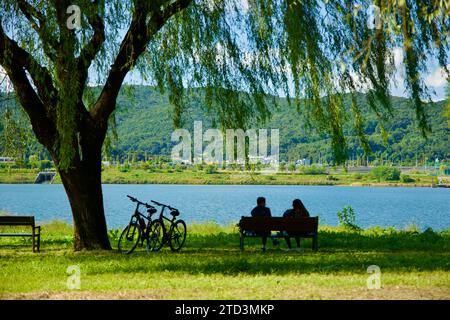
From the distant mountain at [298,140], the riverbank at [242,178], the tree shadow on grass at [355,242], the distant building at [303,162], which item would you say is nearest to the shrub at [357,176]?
the riverbank at [242,178]

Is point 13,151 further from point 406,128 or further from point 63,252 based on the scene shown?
point 406,128

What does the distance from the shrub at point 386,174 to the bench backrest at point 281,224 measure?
140805mm

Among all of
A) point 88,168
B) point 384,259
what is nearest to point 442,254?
point 384,259

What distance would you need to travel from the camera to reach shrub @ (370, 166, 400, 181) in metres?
152

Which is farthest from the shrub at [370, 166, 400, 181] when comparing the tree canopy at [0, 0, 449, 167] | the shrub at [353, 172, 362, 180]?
the tree canopy at [0, 0, 449, 167]

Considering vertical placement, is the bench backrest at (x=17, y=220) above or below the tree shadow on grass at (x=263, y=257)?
above

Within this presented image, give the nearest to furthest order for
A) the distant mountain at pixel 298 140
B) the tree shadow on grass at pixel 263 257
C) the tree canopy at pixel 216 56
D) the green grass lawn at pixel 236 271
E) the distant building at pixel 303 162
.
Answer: the green grass lawn at pixel 236 271 < the tree shadow on grass at pixel 263 257 < the tree canopy at pixel 216 56 < the distant mountain at pixel 298 140 < the distant building at pixel 303 162

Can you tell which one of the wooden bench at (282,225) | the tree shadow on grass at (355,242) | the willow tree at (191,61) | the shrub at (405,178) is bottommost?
the shrub at (405,178)

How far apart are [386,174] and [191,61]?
462 ft

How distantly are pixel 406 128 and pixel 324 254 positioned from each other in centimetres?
13315

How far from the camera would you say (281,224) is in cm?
1470

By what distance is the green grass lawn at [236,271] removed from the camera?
29.1 feet

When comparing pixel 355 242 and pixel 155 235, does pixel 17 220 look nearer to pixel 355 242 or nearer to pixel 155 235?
pixel 155 235

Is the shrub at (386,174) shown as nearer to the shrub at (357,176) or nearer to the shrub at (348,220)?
the shrub at (357,176)
